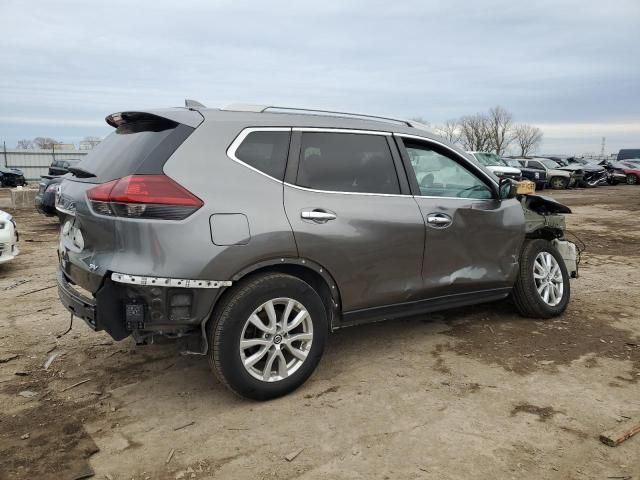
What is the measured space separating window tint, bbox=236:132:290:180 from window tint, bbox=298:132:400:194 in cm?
13

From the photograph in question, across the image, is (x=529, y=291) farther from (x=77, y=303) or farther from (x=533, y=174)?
(x=533, y=174)

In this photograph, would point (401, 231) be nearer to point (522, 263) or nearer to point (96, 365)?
point (522, 263)

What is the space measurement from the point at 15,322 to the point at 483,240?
4268 mm

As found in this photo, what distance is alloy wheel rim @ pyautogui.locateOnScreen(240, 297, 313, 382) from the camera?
327 centimetres

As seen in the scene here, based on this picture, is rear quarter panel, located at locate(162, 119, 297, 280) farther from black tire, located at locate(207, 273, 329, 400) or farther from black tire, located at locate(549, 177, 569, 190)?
black tire, located at locate(549, 177, 569, 190)

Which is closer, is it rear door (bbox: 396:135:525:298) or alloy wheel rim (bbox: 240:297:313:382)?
alloy wheel rim (bbox: 240:297:313:382)

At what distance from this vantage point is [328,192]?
3570 millimetres

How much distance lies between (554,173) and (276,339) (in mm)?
29018

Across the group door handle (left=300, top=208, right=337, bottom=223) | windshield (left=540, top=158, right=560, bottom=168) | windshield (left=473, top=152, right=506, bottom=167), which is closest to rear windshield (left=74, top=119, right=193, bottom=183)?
door handle (left=300, top=208, right=337, bottom=223)

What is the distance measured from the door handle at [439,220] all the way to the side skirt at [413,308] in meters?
0.58

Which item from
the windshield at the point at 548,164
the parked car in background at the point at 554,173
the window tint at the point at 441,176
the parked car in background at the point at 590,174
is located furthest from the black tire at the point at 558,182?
the window tint at the point at 441,176

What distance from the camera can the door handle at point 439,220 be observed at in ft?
13.3

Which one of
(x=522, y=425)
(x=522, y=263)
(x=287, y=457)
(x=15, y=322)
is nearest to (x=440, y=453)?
(x=522, y=425)

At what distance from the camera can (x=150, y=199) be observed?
9.82ft
